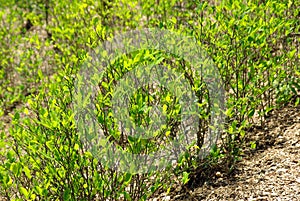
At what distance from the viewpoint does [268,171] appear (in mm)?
3455

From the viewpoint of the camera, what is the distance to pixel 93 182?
9.84 ft

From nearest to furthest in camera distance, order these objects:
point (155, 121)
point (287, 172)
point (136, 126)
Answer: point (136, 126)
point (155, 121)
point (287, 172)

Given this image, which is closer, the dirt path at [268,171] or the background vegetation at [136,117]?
the background vegetation at [136,117]

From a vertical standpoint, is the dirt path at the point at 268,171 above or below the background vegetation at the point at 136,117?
below

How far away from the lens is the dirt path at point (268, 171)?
10.6ft

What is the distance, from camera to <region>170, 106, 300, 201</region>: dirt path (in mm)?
3230

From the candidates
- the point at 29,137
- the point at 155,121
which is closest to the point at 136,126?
the point at 155,121

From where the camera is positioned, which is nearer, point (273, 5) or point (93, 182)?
point (93, 182)

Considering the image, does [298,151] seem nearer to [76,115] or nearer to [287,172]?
[287,172]

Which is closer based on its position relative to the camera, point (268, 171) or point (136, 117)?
point (136, 117)

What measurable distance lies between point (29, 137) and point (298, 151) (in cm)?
227

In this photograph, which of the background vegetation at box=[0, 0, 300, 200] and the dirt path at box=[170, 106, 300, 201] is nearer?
the background vegetation at box=[0, 0, 300, 200]

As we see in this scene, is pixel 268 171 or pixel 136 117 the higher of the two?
pixel 136 117

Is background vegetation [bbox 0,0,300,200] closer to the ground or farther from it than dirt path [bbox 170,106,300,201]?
farther from it
